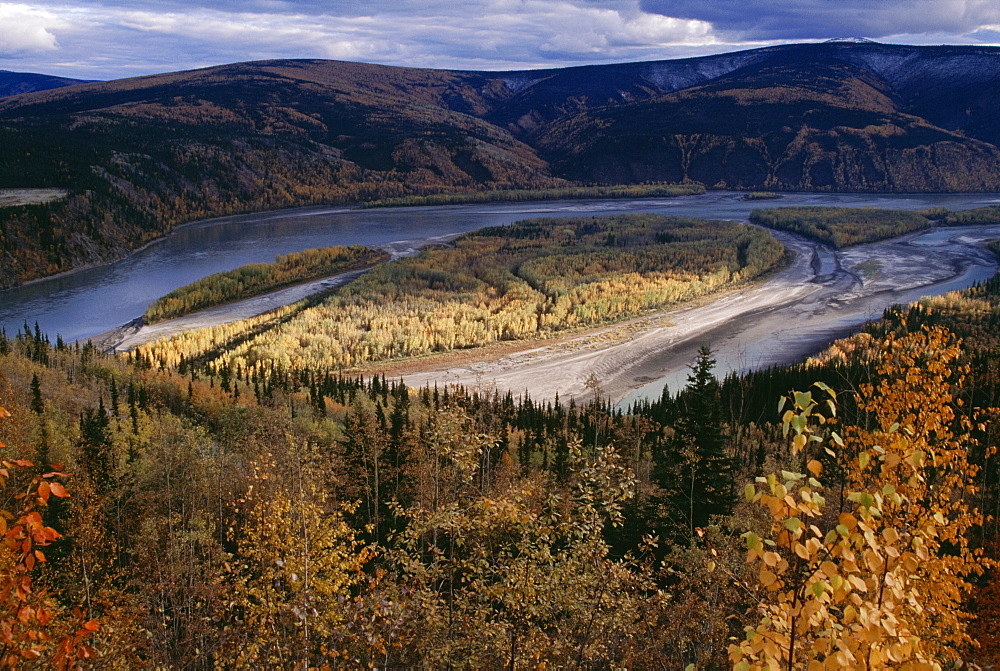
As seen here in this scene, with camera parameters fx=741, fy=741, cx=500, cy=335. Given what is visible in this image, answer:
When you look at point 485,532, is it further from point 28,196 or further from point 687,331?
point 28,196

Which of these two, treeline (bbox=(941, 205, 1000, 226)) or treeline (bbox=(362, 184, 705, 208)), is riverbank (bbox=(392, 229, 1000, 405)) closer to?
treeline (bbox=(941, 205, 1000, 226))

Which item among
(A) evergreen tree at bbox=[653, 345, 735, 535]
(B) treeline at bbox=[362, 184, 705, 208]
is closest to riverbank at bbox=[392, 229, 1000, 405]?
(A) evergreen tree at bbox=[653, 345, 735, 535]

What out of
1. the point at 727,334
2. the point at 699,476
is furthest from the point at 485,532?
the point at 727,334

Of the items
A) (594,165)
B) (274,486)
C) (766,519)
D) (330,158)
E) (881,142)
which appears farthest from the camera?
(594,165)

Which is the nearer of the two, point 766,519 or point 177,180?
point 766,519

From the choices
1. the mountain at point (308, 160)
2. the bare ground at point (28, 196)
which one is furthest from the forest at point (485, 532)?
the mountain at point (308, 160)

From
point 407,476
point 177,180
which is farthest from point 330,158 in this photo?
point 407,476

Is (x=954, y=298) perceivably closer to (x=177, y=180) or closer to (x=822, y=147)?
(x=177, y=180)
